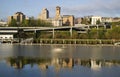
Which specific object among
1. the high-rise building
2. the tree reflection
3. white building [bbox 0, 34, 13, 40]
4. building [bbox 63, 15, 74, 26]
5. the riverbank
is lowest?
the tree reflection

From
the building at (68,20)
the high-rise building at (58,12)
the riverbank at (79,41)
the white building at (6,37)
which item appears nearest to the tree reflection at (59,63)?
the riverbank at (79,41)

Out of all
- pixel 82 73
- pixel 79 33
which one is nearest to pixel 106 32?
pixel 79 33

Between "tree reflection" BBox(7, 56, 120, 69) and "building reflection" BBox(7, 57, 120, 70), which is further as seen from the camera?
"tree reflection" BBox(7, 56, 120, 69)

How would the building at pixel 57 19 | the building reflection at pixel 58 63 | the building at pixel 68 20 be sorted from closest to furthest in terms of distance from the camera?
1. the building reflection at pixel 58 63
2. the building at pixel 57 19
3. the building at pixel 68 20

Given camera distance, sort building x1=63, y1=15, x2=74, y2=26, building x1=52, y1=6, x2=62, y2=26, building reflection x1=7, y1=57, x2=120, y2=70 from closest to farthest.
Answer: building reflection x1=7, y1=57, x2=120, y2=70 < building x1=52, y1=6, x2=62, y2=26 < building x1=63, y1=15, x2=74, y2=26

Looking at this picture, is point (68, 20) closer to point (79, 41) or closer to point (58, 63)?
point (79, 41)

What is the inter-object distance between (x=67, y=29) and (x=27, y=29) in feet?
34.1

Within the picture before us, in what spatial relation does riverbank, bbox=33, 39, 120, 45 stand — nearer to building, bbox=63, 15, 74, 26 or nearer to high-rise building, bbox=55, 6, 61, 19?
building, bbox=63, 15, 74, 26

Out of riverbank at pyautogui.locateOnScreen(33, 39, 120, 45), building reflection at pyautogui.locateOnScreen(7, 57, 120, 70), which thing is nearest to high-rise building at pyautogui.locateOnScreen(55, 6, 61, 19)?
riverbank at pyautogui.locateOnScreen(33, 39, 120, 45)

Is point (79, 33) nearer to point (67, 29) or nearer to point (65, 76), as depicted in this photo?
point (67, 29)

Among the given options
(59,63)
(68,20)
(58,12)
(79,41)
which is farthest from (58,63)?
(58,12)

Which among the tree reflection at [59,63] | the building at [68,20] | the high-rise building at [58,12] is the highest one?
the high-rise building at [58,12]

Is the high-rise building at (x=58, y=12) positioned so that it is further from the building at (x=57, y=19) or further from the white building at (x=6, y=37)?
the white building at (x=6, y=37)

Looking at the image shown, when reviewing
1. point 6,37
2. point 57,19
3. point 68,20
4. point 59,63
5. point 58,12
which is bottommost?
point 59,63
